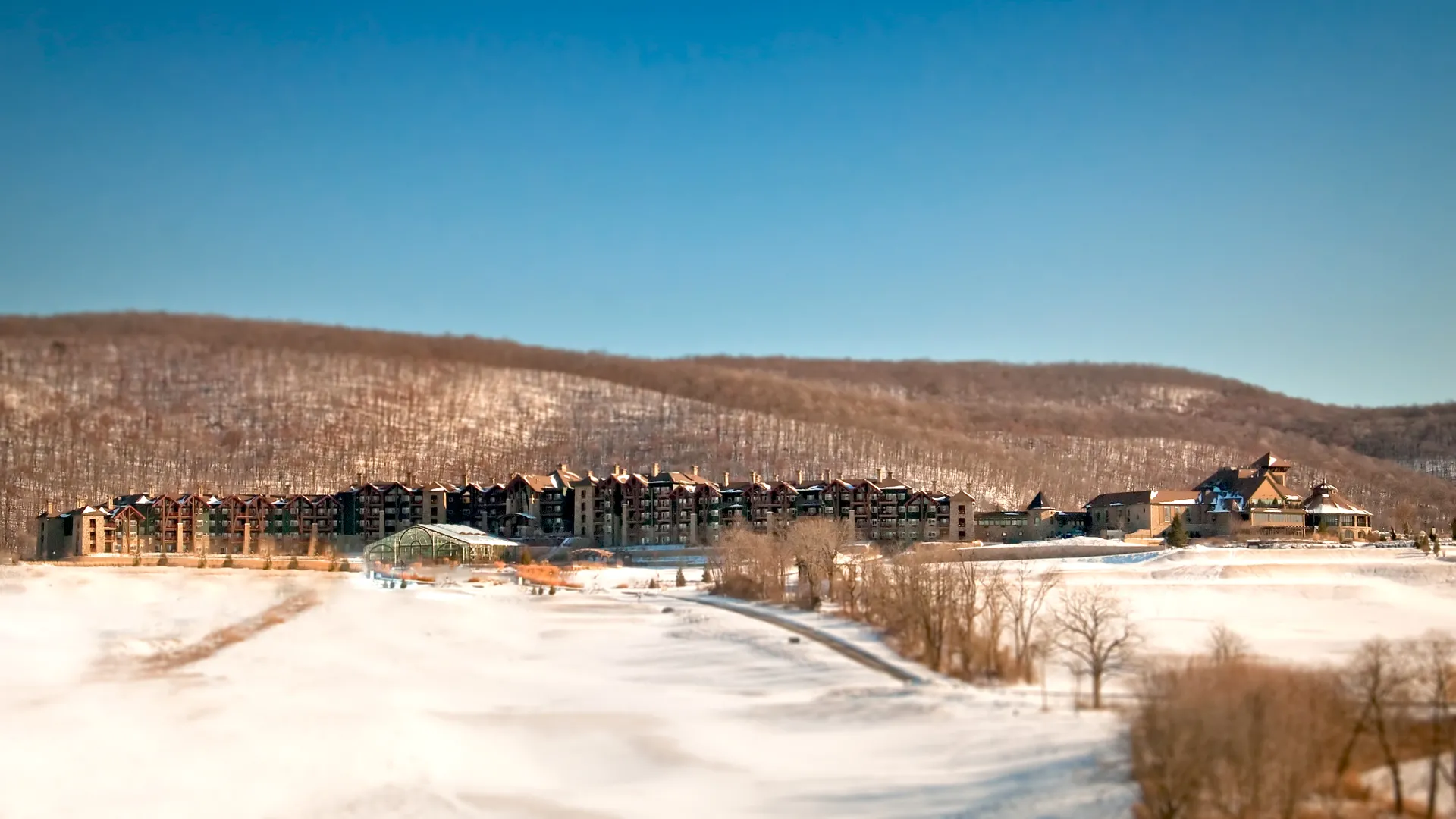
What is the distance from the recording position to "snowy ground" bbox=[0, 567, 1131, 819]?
84.0ft

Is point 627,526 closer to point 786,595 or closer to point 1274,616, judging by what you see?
point 786,595

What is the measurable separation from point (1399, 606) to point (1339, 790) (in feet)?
122

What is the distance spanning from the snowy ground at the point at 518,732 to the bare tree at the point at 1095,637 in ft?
8.83

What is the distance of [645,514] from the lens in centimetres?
10544

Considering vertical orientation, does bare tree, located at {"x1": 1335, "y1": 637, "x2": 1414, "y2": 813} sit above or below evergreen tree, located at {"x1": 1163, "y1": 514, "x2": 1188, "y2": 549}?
below

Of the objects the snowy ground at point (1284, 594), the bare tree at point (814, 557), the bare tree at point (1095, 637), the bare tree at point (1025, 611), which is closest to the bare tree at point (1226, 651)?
the snowy ground at point (1284, 594)

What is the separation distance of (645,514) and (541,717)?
71.5 metres

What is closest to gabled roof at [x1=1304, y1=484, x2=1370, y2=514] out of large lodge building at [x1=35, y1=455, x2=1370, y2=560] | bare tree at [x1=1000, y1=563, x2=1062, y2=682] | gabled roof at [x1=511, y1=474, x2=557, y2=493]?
large lodge building at [x1=35, y1=455, x2=1370, y2=560]

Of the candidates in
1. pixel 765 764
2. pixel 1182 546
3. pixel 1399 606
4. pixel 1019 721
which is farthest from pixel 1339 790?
pixel 1182 546

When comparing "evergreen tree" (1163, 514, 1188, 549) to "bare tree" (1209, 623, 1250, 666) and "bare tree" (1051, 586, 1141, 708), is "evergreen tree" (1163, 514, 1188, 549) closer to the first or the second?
"bare tree" (1051, 586, 1141, 708)

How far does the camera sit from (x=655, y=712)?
111 ft

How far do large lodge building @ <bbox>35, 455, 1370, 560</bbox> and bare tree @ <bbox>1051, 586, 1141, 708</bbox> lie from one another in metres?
38.1

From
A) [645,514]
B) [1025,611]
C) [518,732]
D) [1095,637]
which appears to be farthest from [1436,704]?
[645,514]

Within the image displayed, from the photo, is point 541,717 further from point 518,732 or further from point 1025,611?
point 1025,611
